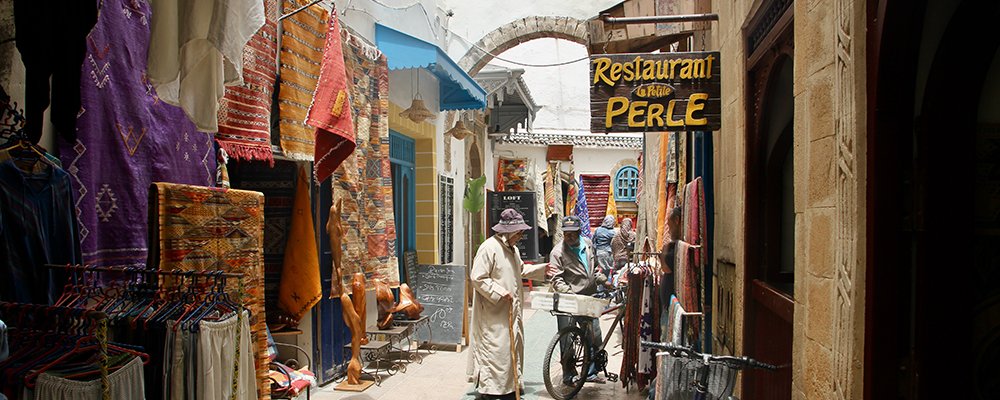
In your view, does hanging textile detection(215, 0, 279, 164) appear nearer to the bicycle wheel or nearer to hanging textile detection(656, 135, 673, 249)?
the bicycle wheel

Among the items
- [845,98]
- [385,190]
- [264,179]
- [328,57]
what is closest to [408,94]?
[385,190]

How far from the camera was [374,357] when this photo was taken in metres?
7.41

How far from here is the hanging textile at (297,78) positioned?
570 cm

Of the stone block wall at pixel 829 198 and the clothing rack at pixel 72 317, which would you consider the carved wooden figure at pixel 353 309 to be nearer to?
the clothing rack at pixel 72 317

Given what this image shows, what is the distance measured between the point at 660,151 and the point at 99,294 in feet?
23.9

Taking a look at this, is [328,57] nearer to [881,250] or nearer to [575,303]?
[575,303]

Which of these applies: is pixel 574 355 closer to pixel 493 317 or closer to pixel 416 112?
pixel 493 317

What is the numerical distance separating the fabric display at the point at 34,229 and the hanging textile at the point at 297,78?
2.87 metres

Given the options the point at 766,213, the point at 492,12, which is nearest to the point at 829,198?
the point at 766,213

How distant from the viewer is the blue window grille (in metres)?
22.2

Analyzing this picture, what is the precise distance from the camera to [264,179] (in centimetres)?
662

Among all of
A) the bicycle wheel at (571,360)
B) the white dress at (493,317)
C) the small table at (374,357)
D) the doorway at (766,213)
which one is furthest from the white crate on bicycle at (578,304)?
the doorway at (766,213)

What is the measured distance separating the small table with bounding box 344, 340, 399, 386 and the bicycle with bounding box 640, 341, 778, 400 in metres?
4.57

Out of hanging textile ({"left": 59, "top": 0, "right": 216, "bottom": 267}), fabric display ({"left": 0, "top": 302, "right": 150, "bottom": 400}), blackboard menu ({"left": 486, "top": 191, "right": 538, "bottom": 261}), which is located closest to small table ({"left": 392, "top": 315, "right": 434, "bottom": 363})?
blackboard menu ({"left": 486, "top": 191, "right": 538, "bottom": 261})
